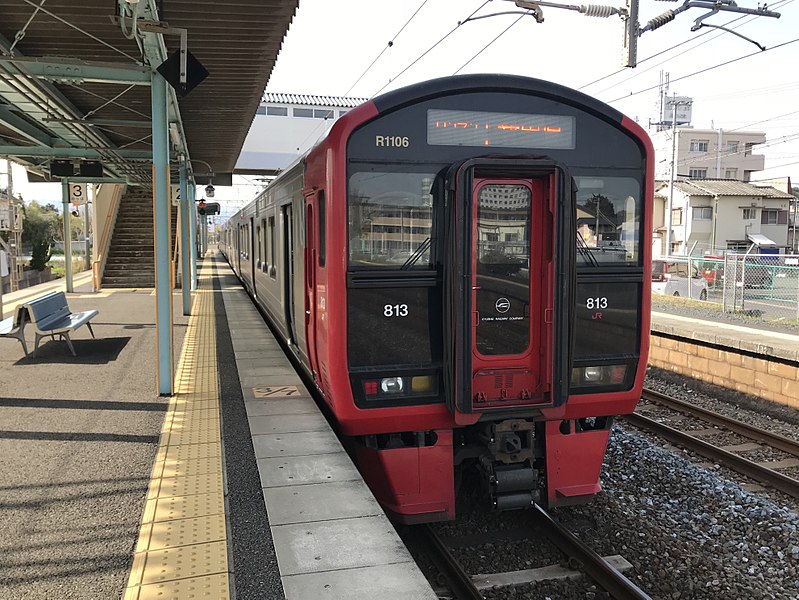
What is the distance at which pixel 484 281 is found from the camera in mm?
4684

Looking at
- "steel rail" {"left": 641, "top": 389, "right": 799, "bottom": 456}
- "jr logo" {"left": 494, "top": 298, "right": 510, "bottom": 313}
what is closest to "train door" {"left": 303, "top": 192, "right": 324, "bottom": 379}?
"jr logo" {"left": 494, "top": 298, "right": 510, "bottom": 313}

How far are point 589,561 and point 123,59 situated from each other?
788 centimetres

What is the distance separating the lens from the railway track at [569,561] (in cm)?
420

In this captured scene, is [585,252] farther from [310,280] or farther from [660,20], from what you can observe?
[660,20]

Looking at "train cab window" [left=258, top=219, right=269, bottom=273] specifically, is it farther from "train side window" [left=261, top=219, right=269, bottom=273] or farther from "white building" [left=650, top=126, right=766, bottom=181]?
"white building" [left=650, top=126, right=766, bottom=181]

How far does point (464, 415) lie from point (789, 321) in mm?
11805

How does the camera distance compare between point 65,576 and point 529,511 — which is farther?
point 529,511

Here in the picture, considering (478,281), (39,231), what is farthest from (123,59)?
(39,231)

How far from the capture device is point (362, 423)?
4.62m

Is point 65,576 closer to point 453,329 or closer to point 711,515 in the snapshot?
point 453,329

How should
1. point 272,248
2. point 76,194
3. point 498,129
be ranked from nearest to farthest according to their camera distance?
point 498,129, point 272,248, point 76,194

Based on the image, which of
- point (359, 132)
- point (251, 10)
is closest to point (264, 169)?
point (251, 10)

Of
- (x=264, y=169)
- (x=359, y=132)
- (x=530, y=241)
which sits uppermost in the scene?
(x=264, y=169)

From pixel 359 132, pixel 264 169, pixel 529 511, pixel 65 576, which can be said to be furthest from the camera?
pixel 264 169
